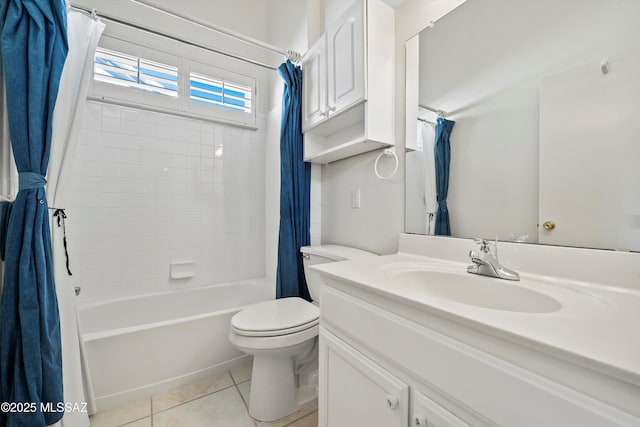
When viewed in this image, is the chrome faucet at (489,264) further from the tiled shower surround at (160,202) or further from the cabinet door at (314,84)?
the tiled shower surround at (160,202)

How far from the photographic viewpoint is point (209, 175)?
218 cm

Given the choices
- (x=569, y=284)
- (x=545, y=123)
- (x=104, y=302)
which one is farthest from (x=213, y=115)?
(x=569, y=284)

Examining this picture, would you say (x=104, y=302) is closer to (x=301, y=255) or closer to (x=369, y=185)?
(x=301, y=255)

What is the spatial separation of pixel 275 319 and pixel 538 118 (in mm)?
1367

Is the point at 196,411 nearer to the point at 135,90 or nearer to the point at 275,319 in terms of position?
the point at 275,319

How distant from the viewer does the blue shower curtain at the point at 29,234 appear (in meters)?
0.94

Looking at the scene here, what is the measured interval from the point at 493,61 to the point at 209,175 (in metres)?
2.03

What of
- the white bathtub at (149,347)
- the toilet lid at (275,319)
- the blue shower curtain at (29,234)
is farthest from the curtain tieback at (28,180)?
the toilet lid at (275,319)

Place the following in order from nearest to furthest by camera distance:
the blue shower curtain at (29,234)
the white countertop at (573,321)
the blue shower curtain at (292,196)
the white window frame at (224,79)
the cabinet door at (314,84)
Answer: the white countertop at (573,321) → the blue shower curtain at (29,234) → the cabinet door at (314,84) → the blue shower curtain at (292,196) → the white window frame at (224,79)

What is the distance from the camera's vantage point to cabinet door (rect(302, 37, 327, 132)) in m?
1.53

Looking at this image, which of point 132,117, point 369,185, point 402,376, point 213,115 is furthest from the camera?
point 213,115

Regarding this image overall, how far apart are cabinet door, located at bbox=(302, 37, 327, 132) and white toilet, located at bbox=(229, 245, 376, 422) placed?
0.88 meters

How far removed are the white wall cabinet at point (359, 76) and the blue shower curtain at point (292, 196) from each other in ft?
0.69

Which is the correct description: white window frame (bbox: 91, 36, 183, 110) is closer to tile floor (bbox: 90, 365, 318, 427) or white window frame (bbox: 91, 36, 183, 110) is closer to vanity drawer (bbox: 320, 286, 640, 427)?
tile floor (bbox: 90, 365, 318, 427)
